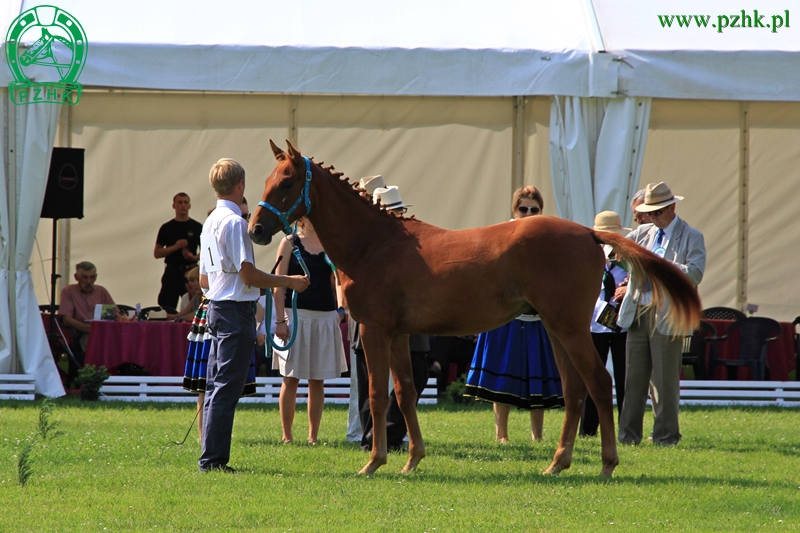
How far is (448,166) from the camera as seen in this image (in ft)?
45.6

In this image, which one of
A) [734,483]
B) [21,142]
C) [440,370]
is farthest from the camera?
[440,370]

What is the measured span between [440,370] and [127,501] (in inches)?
220

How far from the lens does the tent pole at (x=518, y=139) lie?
13297 mm

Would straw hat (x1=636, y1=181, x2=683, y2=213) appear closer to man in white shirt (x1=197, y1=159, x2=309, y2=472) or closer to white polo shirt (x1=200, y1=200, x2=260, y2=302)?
man in white shirt (x1=197, y1=159, x2=309, y2=472)

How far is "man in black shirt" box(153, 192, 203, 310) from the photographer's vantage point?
12719mm

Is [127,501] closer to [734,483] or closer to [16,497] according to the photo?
[16,497]

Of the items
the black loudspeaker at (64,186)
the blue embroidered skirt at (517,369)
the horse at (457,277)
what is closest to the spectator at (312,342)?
the blue embroidered skirt at (517,369)

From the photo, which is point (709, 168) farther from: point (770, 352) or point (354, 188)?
point (354, 188)

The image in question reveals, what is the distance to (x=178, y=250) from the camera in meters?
12.7

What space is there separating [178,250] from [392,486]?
8.02 metres

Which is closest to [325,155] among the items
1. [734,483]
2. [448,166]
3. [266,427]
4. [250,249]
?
[448,166]

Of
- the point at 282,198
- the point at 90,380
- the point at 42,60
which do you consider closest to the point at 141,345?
the point at 90,380

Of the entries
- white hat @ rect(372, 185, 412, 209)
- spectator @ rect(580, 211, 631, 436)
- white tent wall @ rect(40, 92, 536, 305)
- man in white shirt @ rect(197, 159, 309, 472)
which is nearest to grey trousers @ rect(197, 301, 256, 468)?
man in white shirt @ rect(197, 159, 309, 472)

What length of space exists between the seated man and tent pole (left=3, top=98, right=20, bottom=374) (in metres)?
1.38
